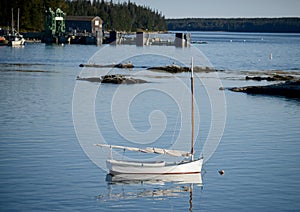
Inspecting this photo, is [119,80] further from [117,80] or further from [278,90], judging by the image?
[278,90]

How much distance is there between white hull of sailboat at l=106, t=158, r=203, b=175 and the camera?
35.8 meters

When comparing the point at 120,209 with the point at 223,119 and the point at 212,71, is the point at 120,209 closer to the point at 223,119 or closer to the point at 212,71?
the point at 223,119

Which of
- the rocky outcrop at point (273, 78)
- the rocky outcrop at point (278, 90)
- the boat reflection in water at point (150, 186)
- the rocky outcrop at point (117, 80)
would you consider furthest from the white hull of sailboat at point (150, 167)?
the rocky outcrop at point (273, 78)

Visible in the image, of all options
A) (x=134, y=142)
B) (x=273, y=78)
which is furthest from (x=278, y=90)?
(x=134, y=142)

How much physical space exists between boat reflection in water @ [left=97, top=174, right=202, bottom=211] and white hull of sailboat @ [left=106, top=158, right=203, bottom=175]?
23cm

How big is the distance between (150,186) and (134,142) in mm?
11541

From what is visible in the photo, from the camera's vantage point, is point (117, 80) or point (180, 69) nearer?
point (117, 80)

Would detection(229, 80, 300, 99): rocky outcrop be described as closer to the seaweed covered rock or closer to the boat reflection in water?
the seaweed covered rock

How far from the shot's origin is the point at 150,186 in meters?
34.9

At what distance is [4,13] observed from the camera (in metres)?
199

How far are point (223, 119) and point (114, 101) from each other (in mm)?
13721

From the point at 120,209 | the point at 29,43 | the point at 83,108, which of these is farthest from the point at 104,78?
the point at 29,43

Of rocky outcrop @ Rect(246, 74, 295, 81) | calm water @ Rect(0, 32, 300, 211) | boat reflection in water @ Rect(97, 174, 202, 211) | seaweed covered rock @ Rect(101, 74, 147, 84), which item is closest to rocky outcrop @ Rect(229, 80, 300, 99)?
calm water @ Rect(0, 32, 300, 211)

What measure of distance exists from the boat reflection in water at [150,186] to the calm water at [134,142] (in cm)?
9
